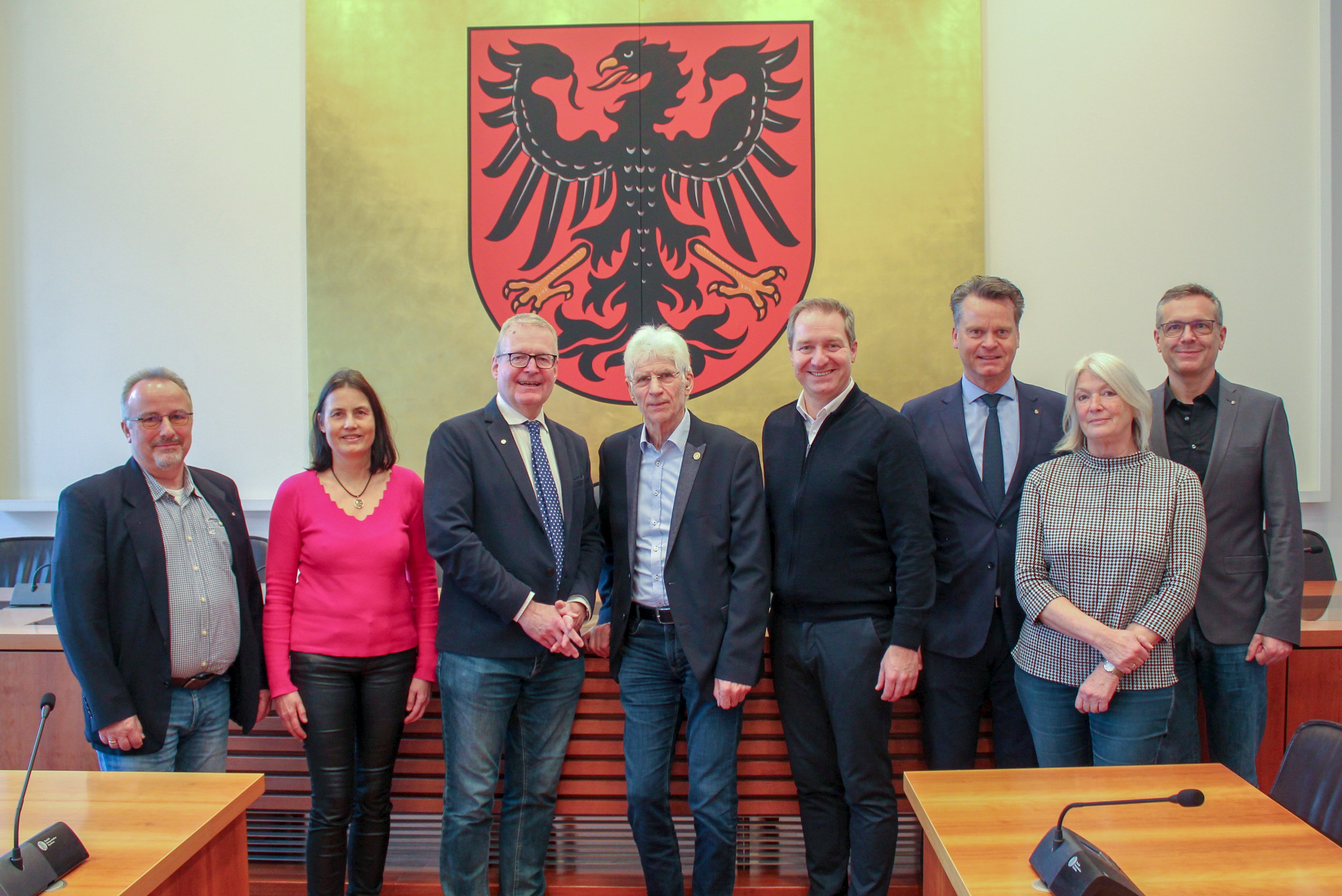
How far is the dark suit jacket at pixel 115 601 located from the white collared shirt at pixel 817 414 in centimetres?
170

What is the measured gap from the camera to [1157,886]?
125 centimetres

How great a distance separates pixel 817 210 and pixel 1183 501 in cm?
246

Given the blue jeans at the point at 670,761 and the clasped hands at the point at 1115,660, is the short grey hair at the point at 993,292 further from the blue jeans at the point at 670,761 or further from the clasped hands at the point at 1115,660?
the blue jeans at the point at 670,761

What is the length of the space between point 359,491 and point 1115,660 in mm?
1978

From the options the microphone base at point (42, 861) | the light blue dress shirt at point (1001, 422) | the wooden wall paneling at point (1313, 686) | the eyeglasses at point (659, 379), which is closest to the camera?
the microphone base at point (42, 861)

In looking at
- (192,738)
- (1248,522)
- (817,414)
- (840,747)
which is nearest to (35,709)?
(192,738)

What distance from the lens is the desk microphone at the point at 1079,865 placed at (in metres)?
1.17

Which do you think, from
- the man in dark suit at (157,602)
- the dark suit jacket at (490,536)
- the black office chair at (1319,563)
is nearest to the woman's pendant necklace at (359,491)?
the dark suit jacket at (490,536)

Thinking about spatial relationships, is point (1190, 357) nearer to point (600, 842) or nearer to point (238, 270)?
point (600, 842)

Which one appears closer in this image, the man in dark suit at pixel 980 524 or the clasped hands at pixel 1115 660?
the clasped hands at pixel 1115 660

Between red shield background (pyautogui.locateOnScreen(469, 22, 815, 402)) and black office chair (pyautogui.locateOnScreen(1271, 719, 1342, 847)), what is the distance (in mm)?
2767

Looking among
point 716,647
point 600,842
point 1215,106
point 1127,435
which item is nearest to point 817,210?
point 1215,106

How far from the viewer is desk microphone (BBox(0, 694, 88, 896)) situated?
1271 millimetres

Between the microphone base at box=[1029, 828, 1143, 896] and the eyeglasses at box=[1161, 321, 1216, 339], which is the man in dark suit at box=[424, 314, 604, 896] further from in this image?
the eyeglasses at box=[1161, 321, 1216, 339]
